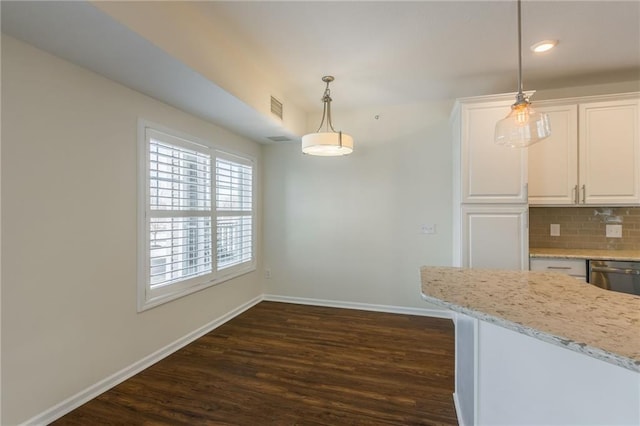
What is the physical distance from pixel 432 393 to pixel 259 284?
2.90 meters

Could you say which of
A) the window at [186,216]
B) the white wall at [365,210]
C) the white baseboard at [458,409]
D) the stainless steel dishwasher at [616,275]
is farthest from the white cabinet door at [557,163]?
the window at [186,216]

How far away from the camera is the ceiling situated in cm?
176

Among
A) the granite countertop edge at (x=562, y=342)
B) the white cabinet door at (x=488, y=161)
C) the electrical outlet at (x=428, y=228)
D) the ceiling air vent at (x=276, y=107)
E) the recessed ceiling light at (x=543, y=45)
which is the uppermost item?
the recessed ceiling light at (x=543, y=45)

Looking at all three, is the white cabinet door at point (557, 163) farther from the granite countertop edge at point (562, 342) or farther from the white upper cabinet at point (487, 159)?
the granite countertop edge at point (562, 342)

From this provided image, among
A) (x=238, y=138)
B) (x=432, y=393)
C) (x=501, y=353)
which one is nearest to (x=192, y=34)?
(x=238, y=138)

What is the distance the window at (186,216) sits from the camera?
2.67 meters

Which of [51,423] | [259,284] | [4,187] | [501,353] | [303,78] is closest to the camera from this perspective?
[501,353]

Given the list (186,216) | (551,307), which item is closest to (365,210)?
(186,216)

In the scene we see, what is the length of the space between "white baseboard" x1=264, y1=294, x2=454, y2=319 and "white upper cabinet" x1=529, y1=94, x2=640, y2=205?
174 centimetres

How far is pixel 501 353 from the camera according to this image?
1354mm

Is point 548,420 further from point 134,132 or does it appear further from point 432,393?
point 134,132

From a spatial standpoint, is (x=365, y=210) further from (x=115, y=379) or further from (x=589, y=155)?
(x=115, y=379)

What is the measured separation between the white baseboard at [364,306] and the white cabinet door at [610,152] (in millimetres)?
2001

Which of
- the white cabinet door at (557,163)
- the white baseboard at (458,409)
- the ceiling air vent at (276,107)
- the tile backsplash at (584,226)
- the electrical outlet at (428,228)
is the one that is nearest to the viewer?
the white baseboard at (458,409)
